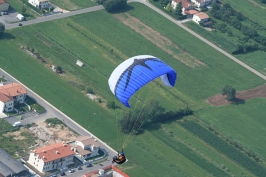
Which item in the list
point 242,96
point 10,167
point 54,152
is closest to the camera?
point 10,167

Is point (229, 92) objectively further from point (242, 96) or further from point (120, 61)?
point (120, 61)

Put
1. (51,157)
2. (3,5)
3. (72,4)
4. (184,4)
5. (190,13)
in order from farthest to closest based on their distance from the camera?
(184,4) → (190,13) → (72,4) → (3,5) → (51,157)

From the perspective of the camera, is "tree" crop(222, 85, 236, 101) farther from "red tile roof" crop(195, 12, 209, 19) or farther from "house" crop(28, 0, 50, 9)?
"house" crop(28, 0, 50, 9)

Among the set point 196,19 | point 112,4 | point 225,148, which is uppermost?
point 112,4

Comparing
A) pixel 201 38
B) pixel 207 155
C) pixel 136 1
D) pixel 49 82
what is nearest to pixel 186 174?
pixel 207 155

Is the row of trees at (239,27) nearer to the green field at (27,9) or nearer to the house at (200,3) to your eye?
the house at (200,3)

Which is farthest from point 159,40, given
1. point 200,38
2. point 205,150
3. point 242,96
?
point 205,150
